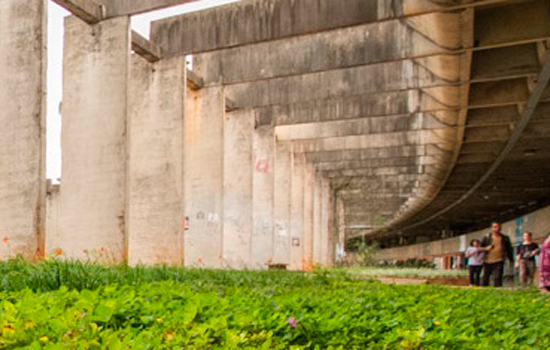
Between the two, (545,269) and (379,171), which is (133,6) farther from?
(379,171)

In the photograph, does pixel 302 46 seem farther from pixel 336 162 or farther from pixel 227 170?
pixel 336 162

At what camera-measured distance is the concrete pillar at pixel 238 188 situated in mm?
21531

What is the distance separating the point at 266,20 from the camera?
1444 cm

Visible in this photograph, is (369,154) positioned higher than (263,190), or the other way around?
(369,154)

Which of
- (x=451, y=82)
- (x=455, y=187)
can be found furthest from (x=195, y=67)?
(x=455, y=187)

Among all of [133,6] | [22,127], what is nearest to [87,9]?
[133,6]

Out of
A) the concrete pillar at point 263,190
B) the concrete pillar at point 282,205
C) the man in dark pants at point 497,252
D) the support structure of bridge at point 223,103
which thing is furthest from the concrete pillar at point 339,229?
the man in dark pants at point 497,252

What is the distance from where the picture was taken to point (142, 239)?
15664 millimetres

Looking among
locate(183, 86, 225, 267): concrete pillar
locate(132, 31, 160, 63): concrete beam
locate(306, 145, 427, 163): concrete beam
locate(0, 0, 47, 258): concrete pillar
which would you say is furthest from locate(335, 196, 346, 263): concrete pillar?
locate(0, 0, 47, 258): concrete pillar

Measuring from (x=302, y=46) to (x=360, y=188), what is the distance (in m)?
25.8

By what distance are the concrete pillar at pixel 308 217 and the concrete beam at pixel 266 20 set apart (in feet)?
55.4

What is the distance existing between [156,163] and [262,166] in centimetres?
971

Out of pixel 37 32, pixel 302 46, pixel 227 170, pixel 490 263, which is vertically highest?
pixel 302 46

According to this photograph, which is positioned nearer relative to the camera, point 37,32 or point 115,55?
point 37,32
